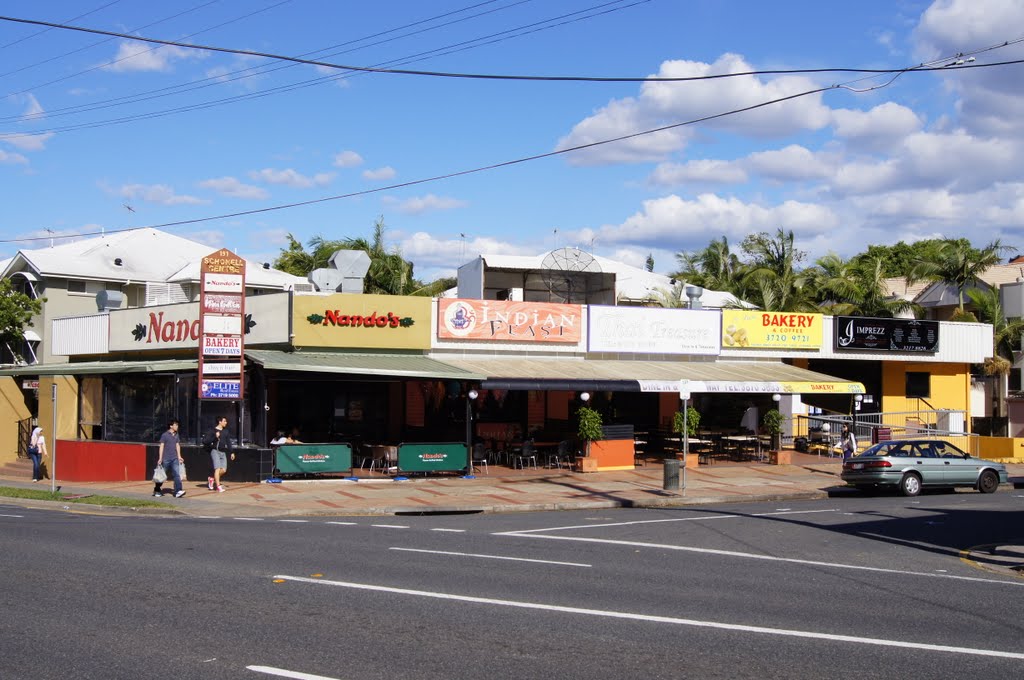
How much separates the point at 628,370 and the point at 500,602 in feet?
66.4

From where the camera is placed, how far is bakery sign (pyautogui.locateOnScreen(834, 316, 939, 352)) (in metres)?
36.0

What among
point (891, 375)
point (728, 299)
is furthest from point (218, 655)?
point (728, 299)

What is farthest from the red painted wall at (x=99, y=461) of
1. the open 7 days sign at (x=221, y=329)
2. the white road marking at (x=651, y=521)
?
the white road marking at (x=651, y=521)

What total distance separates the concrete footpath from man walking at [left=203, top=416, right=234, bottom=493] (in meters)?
0.28

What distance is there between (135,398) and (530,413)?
41.0 feet

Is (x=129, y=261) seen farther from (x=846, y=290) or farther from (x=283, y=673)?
(x=283, y=673)

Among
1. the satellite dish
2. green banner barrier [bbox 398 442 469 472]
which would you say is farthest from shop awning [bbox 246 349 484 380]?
the satellite dish

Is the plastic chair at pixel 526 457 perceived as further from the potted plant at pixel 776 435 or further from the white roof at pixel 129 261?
the white roof at pixel 129 261

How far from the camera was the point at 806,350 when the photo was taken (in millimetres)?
35688

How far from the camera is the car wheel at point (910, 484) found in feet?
82.7

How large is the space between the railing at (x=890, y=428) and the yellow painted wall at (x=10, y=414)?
92.0ft

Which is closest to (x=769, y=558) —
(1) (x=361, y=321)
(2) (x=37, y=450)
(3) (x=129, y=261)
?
(1) (x=361, y=321)

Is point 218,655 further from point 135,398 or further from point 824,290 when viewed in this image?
point 824,290

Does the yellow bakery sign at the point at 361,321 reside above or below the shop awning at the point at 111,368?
above
